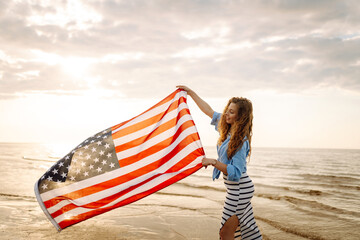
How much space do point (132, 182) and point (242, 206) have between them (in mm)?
1692

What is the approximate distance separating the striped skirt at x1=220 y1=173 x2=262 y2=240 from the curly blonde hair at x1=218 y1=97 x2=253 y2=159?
384 mm

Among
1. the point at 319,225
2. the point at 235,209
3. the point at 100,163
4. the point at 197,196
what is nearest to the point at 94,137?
the point at 100,163

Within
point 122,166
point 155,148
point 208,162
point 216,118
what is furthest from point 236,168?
point 122,166

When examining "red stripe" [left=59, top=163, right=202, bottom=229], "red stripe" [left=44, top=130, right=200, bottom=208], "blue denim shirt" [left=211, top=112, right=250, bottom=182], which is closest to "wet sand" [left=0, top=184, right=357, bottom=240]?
"red stripe" [left=59, top=163, right=202, bottom=229]

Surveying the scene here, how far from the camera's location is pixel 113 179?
14.9 feet

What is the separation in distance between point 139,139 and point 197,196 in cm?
710

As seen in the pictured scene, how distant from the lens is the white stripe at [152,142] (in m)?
4.71

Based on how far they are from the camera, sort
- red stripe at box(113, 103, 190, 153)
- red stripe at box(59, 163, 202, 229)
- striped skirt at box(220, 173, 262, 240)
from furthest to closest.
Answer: red stripe at box(113, 103, 190, 153), red stripe at box(59, 163, 202, 229), striped skirt at box(220, 173, 262, 240)

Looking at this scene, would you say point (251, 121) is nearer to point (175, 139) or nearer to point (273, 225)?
point (175, 139)

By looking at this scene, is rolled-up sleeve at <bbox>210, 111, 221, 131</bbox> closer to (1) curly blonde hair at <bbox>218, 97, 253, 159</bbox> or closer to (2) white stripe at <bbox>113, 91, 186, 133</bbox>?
(1) curly blonde hair at <bbox>218, 97, 253, 159</bbox>

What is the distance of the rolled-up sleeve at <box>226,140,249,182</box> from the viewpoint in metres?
3.42

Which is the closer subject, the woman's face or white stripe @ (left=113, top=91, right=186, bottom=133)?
the woman's face

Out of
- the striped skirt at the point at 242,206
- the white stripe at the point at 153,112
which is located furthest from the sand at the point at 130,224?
the striped skirt at the point at 242,206

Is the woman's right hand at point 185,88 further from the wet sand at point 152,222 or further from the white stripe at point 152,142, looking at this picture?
the wet sand at point 152,222
